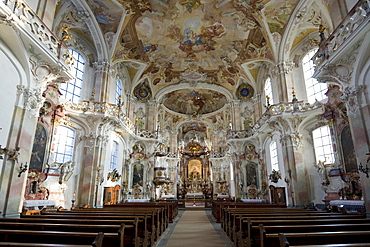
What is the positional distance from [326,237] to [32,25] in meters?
9.73

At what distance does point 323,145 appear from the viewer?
13.9 metres

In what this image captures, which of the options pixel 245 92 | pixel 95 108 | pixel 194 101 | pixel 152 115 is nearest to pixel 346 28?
pixel 95 108

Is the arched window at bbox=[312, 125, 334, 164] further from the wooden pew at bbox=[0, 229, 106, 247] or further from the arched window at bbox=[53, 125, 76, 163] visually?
the arched window at bbox=[53, 125, 76, 163]

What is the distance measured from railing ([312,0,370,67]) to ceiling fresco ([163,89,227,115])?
1872 cm

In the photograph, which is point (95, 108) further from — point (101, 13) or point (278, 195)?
point (278, 195)

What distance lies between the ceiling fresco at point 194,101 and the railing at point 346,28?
18.7 meters

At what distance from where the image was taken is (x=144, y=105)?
2409 cm

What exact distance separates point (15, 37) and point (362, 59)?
11635 mm

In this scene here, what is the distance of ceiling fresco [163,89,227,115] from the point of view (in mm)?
28516

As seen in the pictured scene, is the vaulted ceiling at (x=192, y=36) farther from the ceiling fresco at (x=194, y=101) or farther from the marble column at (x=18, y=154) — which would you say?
the marble column at (x=18, y=154)

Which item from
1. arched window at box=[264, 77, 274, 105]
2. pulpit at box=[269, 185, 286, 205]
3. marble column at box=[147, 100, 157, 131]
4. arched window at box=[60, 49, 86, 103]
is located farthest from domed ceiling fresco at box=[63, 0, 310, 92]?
pulpit at box=[269, 185, 286, 205]

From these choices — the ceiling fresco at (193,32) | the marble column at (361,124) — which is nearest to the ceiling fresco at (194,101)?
the ceiling fresco at (193,32)

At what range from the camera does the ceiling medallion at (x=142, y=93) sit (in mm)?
23328

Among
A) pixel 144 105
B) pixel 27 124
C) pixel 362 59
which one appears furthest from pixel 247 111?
pixel 27 124
